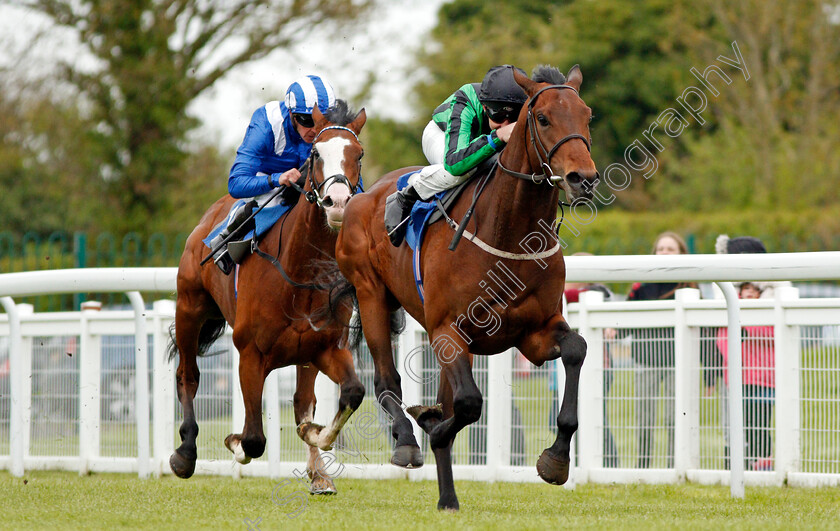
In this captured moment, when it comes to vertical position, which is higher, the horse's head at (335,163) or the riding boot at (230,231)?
the horse's head at (335,163)

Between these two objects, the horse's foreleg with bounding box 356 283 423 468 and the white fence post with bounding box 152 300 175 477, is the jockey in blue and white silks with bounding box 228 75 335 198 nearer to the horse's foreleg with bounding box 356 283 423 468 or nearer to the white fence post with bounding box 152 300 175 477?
the horse's foreleg with bounding box 356 283 423 468

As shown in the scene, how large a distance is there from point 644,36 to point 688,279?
21545 millimetres

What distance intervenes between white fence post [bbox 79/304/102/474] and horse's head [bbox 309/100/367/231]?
252cm

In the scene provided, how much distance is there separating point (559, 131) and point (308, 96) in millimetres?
1962

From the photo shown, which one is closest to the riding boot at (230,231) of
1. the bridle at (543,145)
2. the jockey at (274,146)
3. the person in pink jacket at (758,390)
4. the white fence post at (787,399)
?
the jockey at (274,146)

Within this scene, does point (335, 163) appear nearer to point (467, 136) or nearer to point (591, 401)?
point (467, 136)

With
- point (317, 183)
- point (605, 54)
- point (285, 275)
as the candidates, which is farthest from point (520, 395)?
point (605, 54)

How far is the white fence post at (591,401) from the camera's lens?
20.2ft

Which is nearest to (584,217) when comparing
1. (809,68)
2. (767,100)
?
(767,100)

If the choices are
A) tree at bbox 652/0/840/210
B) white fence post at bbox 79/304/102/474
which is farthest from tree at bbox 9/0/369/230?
white fence post at bbox 79/304/102/474

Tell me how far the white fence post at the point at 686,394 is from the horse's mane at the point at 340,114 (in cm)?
216

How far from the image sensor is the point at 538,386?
6.55 meters

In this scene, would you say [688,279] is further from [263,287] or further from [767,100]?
[767,100]

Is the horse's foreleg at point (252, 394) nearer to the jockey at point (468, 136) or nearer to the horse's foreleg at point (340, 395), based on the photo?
the horse's foreleg at point (340, 395)
